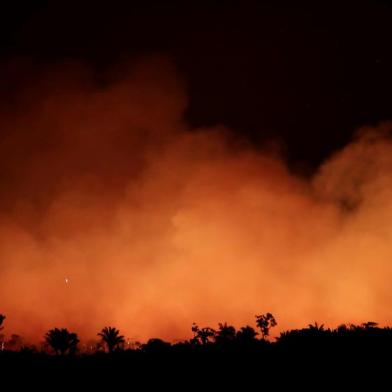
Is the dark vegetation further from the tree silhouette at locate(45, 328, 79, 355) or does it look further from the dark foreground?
the tree silhouette at locate(45, 328, 79, 355)

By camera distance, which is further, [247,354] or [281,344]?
[281,344]

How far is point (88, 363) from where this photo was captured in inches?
691

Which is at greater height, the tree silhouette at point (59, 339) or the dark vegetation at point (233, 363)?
the tree silhouette at point (59, 339)

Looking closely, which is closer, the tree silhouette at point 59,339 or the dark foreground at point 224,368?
the dark foreground at point 224,368

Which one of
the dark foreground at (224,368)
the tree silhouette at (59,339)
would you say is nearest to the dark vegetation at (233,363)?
the dark foreground at (224,368)

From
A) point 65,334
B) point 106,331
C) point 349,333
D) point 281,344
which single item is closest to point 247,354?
point 281,344

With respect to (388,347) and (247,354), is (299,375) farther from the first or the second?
(388,347)

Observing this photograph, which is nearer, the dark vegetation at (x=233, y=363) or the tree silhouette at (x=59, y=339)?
the dark vegetation at (x=233, y=363)

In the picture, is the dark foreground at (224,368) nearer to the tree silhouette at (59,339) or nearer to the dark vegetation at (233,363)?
the dark vegetation at (233,363)

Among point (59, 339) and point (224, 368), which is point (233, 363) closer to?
point (224, 368)

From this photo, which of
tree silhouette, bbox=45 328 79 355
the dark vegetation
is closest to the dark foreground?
the dark vegetation

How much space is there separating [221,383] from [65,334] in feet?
118

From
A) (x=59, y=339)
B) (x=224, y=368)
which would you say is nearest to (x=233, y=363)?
(x=224, y=368)

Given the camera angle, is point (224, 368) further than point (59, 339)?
No
